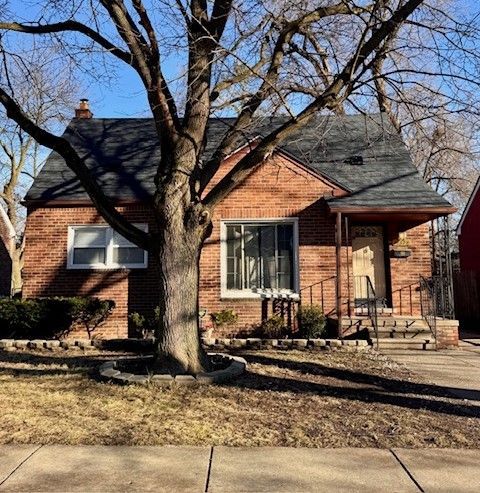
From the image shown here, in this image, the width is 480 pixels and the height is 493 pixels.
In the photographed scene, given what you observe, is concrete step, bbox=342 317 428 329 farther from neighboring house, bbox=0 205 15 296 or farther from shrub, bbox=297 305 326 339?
Result: neighboring house, bbox=0 205 15 296

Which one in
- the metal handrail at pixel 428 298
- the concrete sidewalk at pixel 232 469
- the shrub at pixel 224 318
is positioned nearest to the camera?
the concrete sidewalk at pixel 232 469

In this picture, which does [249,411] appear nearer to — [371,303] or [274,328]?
[274,328]

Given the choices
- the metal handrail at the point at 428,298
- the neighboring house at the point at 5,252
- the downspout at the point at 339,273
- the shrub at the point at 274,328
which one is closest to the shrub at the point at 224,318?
the shrub at the point at 274,328

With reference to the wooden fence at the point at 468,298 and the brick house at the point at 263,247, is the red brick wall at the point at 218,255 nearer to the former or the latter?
the brick house at the point at 263,247

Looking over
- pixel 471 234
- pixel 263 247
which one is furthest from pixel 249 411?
pixel 471 234

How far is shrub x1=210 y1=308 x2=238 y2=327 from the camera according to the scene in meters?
Answer: 11.9

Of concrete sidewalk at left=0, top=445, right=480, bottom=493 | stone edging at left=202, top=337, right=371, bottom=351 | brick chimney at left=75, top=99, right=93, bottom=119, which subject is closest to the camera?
concrete sidewalk at left=0, top=445, right=480, bottom=493

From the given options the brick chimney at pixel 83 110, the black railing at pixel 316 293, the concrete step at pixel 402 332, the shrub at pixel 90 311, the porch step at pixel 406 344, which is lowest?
the porch step at pixel 406 344

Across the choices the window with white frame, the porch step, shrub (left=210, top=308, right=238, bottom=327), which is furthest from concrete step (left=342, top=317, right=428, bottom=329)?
shrub (left=210, top=308, right=238, bottom=327)

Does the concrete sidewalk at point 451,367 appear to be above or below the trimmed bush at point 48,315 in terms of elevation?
below

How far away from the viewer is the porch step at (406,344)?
10922 mm

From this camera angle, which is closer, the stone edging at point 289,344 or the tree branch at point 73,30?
the tree branch at point 73,30

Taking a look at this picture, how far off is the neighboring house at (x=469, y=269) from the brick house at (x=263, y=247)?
666cm

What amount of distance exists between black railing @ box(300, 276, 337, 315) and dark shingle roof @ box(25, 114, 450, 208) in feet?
5.99
